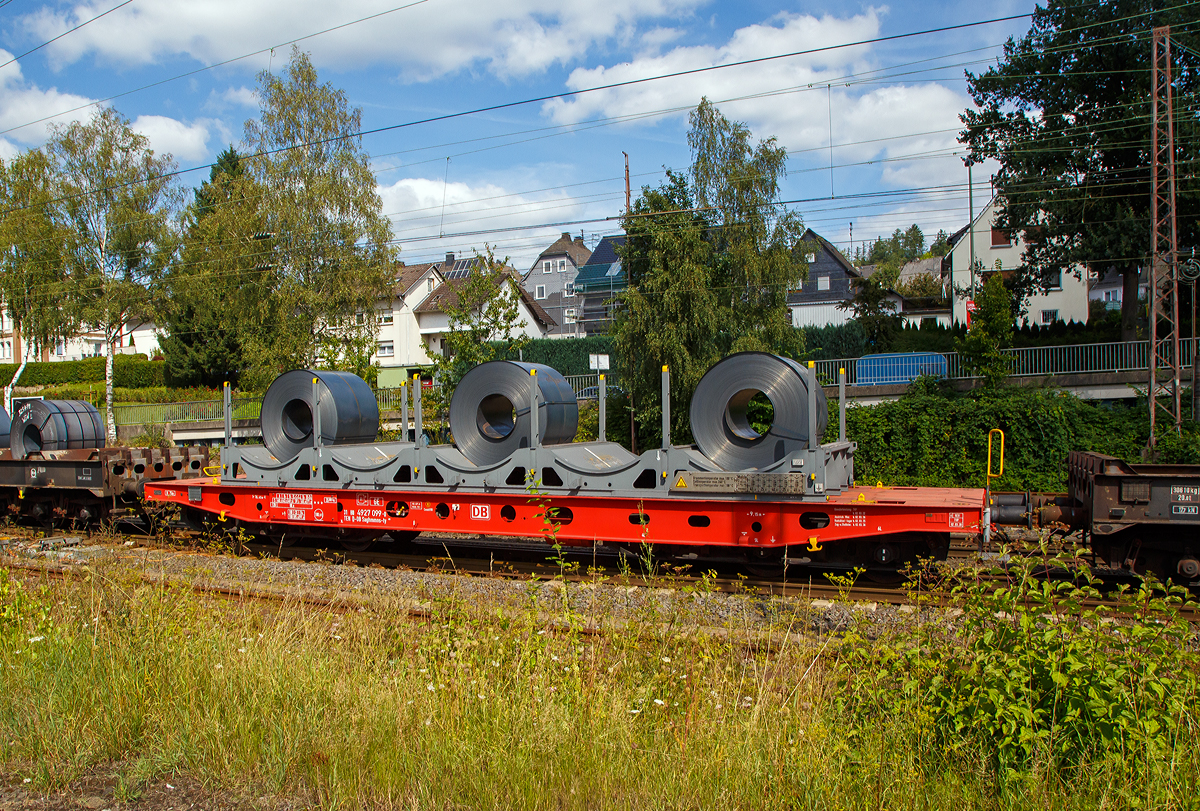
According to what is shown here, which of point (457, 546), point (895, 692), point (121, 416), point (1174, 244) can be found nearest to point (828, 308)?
point (1174, 244)

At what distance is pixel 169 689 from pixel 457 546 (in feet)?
25.0

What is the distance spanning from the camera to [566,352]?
137 feet

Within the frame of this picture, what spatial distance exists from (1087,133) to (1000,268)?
1590cm

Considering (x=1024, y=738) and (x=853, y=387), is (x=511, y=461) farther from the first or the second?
(x=853, y=387)

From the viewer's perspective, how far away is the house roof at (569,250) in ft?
236

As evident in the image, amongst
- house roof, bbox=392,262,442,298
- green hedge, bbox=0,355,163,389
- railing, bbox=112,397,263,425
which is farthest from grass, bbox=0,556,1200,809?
house roof, bbox=392,262,442,298

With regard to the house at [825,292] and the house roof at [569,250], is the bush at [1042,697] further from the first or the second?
the house roof at [569,250]

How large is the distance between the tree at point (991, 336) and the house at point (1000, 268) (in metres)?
19.9

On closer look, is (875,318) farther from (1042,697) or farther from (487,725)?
(487,725)

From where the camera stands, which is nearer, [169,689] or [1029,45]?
[169,689]

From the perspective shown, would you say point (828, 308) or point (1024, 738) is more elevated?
point (828, 308)

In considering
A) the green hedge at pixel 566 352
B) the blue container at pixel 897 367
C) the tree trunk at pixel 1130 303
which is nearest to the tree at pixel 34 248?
the green hedge at pixel 566 352

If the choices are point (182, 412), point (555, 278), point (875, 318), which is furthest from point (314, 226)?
point (555, 278)

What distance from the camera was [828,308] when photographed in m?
52.5
